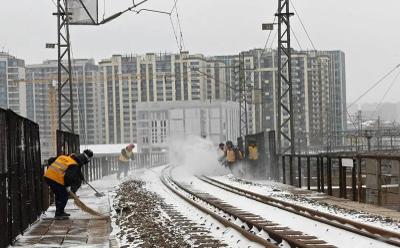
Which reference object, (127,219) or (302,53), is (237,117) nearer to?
(302,53)

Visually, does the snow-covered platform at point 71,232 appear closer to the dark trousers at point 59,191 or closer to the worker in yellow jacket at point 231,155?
the dark trousers at point 59,191

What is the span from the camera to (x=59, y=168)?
12570 mm

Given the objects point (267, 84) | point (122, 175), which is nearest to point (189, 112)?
point (122, 175)

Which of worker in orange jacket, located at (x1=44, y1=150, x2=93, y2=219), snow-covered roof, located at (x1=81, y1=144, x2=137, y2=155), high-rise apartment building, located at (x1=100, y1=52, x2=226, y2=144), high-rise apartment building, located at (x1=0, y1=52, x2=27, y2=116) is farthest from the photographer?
snow-covered roof, located at (x1=81, y1=144, x2=137, y2=155)

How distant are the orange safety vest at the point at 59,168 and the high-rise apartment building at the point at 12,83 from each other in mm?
52030

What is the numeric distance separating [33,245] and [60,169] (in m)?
3.22

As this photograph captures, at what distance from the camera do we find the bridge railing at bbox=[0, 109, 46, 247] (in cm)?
901

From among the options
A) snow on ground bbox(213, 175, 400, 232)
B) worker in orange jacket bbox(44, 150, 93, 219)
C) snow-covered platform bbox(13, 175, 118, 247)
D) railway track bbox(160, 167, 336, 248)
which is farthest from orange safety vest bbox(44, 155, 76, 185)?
snow on ground bbox(213, 175, 400, 232)

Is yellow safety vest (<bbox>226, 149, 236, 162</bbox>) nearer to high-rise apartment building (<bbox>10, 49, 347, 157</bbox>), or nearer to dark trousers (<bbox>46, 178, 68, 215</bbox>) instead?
dark trousers (<bbox>46, 178, 68, 215</bbox>)

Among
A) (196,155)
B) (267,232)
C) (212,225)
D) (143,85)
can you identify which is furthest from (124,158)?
(143,85)

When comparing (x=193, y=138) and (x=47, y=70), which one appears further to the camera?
(x=47, y=70)

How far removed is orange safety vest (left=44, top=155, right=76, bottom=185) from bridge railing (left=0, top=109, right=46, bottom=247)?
1.32 feet

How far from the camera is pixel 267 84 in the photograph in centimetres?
7638

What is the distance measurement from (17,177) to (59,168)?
6.86 ft
